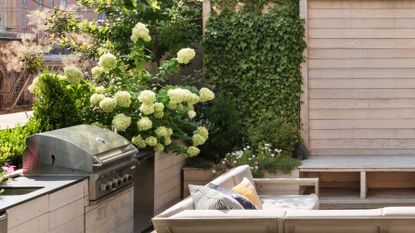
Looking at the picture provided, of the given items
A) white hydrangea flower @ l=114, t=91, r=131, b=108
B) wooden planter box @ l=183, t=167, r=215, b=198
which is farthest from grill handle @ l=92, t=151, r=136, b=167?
wooden planter box @ l=183, t=167, r=215, b=198

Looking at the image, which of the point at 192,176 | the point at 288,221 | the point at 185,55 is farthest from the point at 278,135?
the point at 288,221

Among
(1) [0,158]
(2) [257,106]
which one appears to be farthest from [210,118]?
(1) [0,158]

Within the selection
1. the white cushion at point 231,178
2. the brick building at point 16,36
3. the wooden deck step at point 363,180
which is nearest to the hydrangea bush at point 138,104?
the white cushion at point 231,178

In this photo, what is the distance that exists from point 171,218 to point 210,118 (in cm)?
406

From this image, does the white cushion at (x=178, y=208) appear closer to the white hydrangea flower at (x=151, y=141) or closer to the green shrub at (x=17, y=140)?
the green shrub at (x=17, y=140)

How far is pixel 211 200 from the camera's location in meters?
4.42

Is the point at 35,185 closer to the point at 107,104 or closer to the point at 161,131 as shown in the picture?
the point at 107,104

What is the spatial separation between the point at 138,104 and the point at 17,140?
4.45 ft

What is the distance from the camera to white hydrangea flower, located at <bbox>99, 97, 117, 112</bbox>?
6.23 meters

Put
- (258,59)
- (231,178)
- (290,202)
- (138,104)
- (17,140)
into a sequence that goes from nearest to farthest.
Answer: (231,178) → (17,140) → (290,202) → (138,104) → (258,59)

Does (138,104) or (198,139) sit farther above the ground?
(138,104)

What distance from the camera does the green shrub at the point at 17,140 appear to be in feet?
18.5

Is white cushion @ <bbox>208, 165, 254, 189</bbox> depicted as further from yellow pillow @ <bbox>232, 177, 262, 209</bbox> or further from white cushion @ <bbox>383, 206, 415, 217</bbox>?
white cushion @ <bbox>383, 206, 415, 217</bbox>

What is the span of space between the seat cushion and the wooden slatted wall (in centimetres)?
247
